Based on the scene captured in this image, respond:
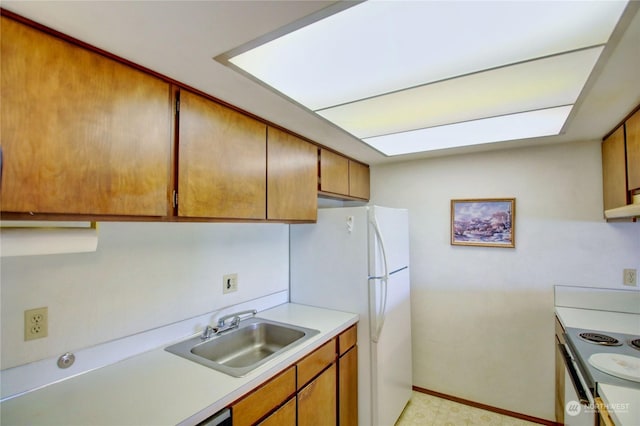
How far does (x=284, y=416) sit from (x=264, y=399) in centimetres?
19

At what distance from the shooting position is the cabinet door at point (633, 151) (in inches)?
60.3

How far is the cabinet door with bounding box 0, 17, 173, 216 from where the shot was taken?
0.85m

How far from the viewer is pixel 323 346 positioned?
1.68m

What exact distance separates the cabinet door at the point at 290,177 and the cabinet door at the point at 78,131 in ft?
2.04

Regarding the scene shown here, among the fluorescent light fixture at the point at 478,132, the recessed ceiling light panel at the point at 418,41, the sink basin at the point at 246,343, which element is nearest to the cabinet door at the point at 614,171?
the fluorescent light fixture at the point at 478,132

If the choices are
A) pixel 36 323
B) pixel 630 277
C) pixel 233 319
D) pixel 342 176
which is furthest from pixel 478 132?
pixel 36 323

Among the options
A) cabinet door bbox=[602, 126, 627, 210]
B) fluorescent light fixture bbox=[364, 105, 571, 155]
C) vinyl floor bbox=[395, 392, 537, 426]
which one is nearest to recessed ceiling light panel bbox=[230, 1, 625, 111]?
fluorescent light fixture bbox=[364, 105, 571, 155]

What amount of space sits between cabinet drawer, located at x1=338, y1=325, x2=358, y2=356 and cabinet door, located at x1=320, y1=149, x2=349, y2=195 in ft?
3.33

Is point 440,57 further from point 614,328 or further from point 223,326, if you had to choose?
point 614,328

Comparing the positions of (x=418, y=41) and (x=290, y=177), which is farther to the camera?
(x=290, y=177)

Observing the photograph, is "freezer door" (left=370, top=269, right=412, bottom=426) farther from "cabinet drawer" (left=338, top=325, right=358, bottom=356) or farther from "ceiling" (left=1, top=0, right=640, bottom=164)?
"ceiling" (left=1, top=0, right=640, bottom=164)

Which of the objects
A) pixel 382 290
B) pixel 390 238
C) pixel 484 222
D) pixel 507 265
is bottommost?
pixel 382 290

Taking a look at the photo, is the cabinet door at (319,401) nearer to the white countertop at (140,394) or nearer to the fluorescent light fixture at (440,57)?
the white countertop at (140,394)

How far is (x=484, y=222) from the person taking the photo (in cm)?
249
